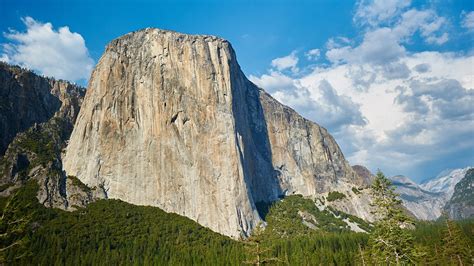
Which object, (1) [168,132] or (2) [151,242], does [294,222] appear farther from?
(2) [151,242]

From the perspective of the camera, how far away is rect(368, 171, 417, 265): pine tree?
110ft

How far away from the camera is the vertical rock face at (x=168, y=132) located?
15800 cm

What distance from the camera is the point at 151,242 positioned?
12575cm

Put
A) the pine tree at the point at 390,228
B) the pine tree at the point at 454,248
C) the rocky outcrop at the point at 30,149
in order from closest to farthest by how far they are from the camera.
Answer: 1. the pine tree at the point at 390,228
2. the pine tree at the point at 454,248
3. the rocky outcrop at the point at 30,149

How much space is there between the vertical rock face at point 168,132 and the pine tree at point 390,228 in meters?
119

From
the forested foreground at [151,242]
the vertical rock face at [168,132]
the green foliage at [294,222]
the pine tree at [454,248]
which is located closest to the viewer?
the pine tree at [454,248]

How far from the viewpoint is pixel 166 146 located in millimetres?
162625

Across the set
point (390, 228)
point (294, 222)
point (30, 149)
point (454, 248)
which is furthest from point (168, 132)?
point (390, 228)

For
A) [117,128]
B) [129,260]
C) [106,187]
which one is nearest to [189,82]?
[117,128]

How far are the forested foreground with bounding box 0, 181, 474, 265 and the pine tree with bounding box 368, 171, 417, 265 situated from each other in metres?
49.0

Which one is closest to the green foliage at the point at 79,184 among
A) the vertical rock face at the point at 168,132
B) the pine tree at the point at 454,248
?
the vertical rock face at the point at 168,132

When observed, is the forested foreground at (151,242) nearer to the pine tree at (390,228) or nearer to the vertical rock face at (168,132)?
the vertical rock face at (168,132)

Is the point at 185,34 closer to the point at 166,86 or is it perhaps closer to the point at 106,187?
the point at 166,86

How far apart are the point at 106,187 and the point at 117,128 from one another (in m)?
24.1
